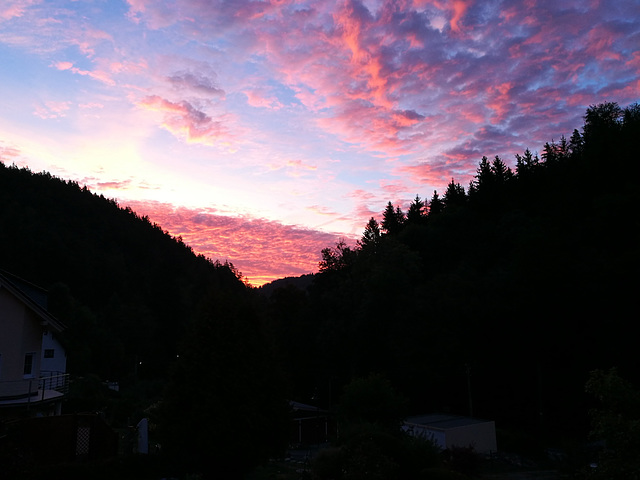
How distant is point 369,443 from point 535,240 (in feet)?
133

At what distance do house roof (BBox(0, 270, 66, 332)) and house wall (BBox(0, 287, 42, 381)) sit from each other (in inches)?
17.6

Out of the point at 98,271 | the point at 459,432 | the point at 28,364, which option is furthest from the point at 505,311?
the point at 98,271

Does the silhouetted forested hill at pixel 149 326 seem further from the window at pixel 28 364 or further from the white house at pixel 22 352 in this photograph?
the window at pixel 28 364

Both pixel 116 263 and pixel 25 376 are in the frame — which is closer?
pixel 25 376

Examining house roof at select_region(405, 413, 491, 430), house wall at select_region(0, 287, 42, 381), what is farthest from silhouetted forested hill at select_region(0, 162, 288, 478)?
house roof at select_region(405, 413, 491, 430)

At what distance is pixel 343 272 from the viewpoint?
90438mm

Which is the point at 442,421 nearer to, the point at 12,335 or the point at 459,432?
the point at 459,432

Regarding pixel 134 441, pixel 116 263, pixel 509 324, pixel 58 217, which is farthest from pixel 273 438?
pixel 58 217

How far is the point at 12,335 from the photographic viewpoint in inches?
1025

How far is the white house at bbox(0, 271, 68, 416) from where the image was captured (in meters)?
24.0

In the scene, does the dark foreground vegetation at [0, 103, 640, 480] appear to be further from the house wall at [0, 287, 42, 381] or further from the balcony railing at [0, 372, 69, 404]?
the house wall at [0, 287, 42, 381]

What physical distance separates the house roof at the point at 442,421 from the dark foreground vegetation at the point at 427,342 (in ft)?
11.3

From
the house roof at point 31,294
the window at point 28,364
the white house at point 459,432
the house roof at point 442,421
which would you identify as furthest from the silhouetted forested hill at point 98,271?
the white house at point 459,432

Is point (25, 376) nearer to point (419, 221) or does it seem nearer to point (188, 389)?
point (188, 389)
